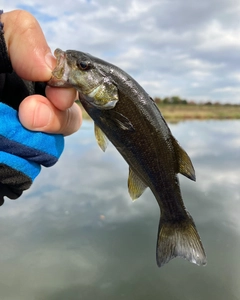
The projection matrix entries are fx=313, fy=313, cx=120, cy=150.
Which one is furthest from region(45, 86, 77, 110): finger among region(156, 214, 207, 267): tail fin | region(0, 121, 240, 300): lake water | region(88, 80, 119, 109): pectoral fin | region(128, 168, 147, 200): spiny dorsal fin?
region(0, 121, 240, 300): lake water

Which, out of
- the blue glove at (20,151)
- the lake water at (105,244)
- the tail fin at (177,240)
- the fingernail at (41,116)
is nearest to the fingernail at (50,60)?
the fingernail at (41,116)

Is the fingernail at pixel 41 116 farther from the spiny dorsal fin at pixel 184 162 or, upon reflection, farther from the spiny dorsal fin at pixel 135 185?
the spiny dorsal fin at pixel 184 162

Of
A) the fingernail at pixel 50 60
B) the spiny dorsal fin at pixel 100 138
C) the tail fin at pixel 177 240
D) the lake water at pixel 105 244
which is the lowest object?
the lake water at pixel 105 244

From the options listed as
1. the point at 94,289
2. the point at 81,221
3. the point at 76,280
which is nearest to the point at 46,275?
the point at 76,280

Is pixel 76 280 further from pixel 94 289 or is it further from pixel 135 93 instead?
pixel 135 93

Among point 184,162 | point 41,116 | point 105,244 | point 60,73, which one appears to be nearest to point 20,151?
point 41,116

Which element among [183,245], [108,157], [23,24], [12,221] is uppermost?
[23,24]

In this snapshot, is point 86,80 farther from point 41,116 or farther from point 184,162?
point 184,162
